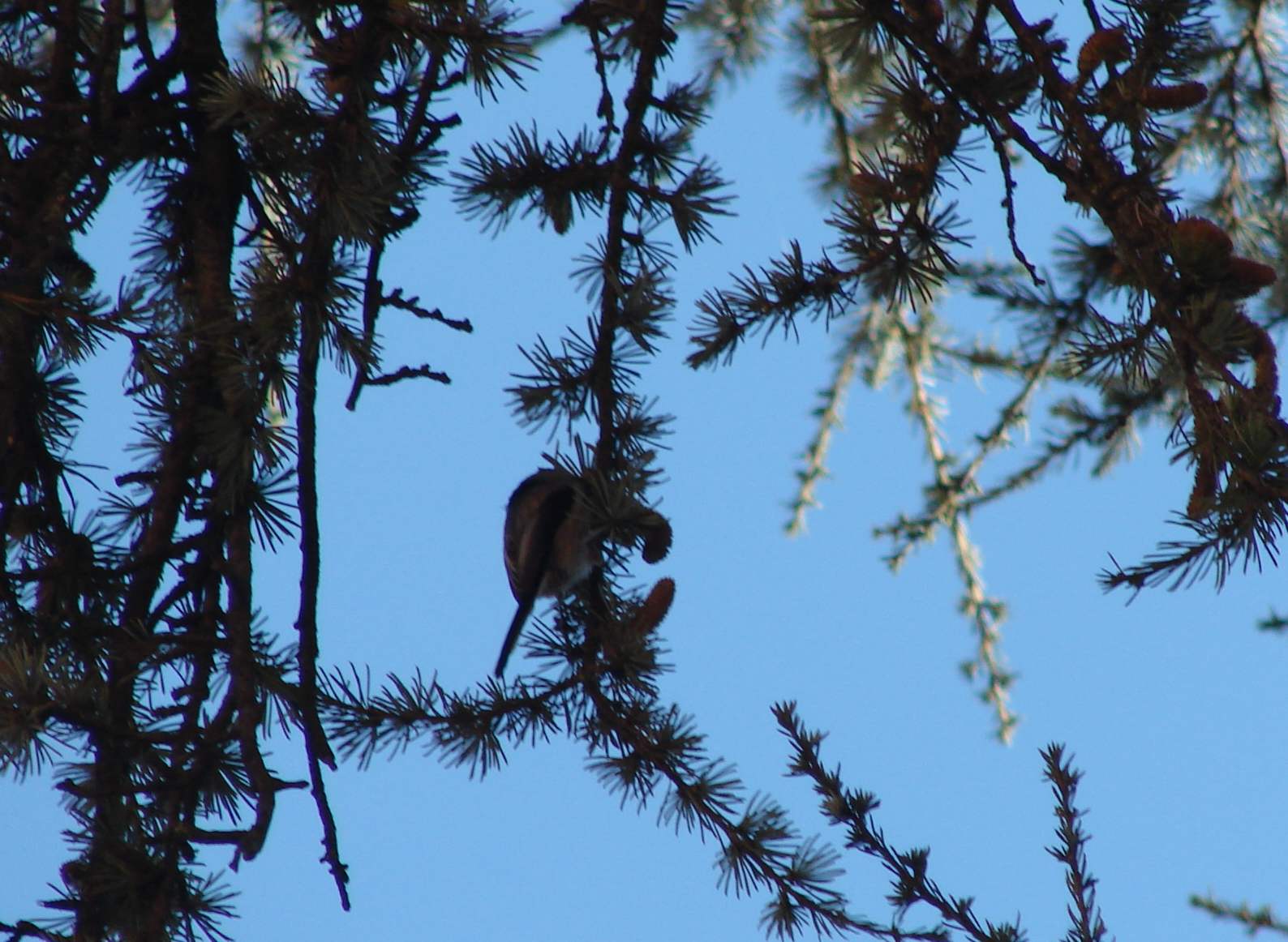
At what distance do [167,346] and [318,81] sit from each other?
1.24 ft

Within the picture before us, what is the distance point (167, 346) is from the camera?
1308 mm

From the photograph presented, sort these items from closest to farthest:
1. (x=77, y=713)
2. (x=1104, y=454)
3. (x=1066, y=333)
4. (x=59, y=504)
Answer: (x=77, y=713), (x=59, y=504), (x=1066, y=333), (x=1104, y=454)

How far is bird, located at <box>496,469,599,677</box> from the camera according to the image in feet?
4.17

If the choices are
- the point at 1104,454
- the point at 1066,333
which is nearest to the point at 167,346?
the point at 1066,333

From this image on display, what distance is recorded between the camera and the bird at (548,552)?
50.1 inches

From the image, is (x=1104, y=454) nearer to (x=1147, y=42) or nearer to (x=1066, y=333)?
(x=1066, y=333)

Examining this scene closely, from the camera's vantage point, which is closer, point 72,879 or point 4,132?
point 72,879

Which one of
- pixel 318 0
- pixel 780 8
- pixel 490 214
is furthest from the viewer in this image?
pixel 780 8

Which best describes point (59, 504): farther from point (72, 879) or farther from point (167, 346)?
point (72, 879)

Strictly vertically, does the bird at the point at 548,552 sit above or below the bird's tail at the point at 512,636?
above

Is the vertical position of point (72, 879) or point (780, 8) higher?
point (780, 8)

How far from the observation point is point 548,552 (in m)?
1.28

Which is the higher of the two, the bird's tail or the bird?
the bird

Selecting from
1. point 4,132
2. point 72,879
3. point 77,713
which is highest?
point 4,132
